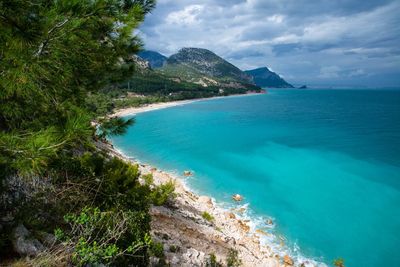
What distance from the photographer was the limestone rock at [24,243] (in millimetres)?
4891

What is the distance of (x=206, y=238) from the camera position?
Result: 13.5 meters

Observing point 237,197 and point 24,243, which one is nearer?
point 24,243

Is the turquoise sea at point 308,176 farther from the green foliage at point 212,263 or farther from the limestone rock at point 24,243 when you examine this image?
the limestone rock at point 24,243

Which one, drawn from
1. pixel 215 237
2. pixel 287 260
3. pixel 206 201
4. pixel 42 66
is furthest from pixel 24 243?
pixel 206 201

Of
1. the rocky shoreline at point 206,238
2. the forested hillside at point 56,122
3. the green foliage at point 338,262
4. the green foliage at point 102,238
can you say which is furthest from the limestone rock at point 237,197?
the green foliage at point 102,238

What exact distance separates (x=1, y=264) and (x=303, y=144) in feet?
162

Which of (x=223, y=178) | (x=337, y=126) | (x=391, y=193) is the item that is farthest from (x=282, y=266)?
(x=337, y=126)

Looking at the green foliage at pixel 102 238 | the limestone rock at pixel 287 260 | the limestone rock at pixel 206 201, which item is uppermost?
the green foliage at pixel 102 238

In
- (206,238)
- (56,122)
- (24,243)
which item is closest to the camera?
(56,122)

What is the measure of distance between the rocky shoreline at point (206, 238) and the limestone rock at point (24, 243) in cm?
511

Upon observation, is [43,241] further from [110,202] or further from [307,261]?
[307,261]

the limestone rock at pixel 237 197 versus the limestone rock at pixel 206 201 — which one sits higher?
the limestone rock at pixel 206 201

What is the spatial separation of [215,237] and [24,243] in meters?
10.9

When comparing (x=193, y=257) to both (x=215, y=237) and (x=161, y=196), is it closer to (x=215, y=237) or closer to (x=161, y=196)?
(x=215, y=237)
